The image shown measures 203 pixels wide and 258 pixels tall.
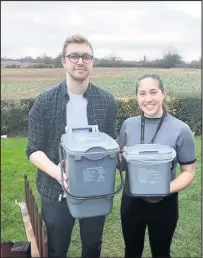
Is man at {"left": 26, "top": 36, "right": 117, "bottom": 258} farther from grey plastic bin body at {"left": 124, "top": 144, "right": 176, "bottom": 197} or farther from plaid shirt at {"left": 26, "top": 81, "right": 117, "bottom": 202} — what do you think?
grey plastic bin body at {"left": 124, "top": 144, "right": 176, "bottom": 197}

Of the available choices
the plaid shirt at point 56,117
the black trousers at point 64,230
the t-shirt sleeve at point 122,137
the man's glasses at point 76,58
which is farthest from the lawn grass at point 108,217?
the man's glasses at point 76,58

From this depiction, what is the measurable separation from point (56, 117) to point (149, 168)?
2.23ft

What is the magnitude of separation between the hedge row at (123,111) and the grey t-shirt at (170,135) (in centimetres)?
13

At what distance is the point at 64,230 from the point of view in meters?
2.97

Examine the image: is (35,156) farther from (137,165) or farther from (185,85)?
(185,85)

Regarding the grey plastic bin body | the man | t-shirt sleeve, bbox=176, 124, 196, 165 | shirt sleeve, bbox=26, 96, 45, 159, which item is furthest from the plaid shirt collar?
t-shirt sleeve, bbox=176, 124, 196, 165

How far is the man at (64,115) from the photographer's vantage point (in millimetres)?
2738

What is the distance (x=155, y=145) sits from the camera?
8.81 ft

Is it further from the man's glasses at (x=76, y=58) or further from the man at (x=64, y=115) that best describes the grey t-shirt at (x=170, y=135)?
the man's glasses at (x=76, y=58)

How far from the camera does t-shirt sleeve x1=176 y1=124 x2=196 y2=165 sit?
8.77 ft

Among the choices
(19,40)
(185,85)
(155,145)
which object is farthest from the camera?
(185,85)

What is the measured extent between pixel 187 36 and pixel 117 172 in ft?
3.72

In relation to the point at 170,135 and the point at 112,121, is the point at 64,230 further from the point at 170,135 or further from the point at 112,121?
the point at 170,135

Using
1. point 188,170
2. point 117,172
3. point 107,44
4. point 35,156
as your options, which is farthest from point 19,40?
point 188,170
